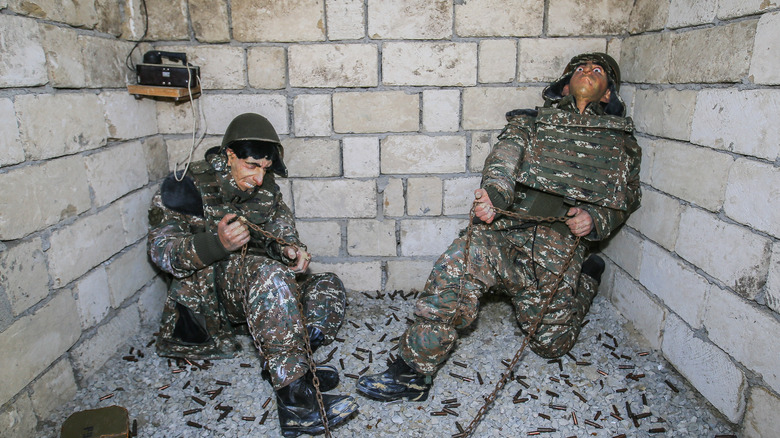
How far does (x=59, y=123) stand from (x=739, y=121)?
4.03 meters

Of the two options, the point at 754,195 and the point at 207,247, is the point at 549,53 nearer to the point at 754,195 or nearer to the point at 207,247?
the point at 754,195

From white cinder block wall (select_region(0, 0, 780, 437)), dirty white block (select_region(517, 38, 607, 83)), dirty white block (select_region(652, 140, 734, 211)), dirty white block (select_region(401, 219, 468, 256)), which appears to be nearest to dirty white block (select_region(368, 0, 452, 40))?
white cinder block wall (select_region(0, 0, 780, 437))

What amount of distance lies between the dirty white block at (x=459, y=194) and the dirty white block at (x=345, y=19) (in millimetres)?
1477

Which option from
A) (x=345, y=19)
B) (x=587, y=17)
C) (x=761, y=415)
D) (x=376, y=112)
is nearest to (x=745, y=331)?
(x=761, y=415)

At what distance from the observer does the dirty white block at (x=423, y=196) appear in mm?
4363

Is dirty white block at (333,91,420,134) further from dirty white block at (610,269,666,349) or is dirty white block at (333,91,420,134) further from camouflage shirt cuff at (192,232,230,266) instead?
dirty white block at (610,269,666,349)

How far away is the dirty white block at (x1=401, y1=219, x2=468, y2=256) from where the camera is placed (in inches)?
176

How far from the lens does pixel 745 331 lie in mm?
2729

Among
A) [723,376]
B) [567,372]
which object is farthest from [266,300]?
[723,376]

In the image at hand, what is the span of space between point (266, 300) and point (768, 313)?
9.28 ft

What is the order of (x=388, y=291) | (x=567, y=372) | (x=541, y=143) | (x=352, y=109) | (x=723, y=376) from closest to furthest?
1. (x=723, y=376)
2. (x=567, y=372)
3. (x=541, y=143)
4. (x=352, y=109)
5. (x=388, y=291)

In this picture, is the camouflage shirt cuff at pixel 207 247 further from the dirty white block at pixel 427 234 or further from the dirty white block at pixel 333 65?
the dirty white block at pixel 427 234

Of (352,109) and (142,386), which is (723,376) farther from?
(142,386)

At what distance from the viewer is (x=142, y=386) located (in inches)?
131
